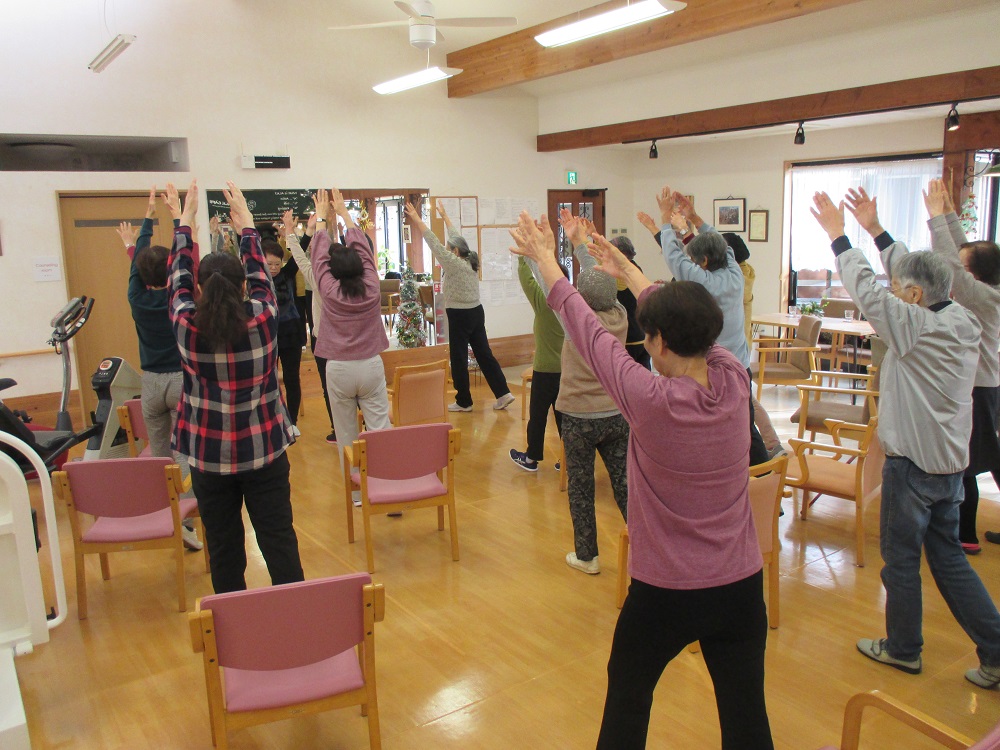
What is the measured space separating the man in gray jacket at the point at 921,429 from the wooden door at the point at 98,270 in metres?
6.50

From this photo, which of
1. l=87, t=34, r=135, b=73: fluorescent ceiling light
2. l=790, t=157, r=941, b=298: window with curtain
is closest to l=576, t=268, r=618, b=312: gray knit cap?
l=87, t=34, r=135, b=73: fluorescent ceiling light

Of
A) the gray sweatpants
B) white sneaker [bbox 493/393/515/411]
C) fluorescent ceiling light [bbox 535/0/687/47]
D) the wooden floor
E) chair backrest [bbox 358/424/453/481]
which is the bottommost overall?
the wooden floor

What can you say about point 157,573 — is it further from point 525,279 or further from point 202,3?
point 202,3

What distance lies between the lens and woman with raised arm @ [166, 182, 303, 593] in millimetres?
2596

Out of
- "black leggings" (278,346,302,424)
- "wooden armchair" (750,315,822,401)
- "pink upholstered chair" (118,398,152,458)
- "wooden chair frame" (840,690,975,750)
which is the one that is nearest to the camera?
"wooden chair frame" (840,690,975,750)

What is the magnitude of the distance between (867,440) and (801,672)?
143 cm

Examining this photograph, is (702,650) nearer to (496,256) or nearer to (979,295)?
(979,295)

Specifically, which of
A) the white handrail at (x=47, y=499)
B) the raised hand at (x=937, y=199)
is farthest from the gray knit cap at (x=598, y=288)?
the white handrail at (x=47, y=499)

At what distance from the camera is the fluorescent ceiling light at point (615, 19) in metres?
4.75

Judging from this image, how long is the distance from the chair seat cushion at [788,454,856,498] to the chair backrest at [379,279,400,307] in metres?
5.92

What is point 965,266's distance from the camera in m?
3.57

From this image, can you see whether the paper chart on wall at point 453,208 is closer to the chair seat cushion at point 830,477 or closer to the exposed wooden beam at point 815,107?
the exposed wooden beam at point 815,107

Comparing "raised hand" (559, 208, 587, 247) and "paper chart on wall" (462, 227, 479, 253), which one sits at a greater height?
"paper chart on wall" (462, 227, 479, 253)

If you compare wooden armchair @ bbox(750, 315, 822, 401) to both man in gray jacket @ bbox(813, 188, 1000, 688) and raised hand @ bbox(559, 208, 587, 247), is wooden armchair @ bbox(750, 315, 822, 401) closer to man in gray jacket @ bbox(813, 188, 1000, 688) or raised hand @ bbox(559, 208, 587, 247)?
man in gray jacket @ bbox(813, 188, 1000, 688)
